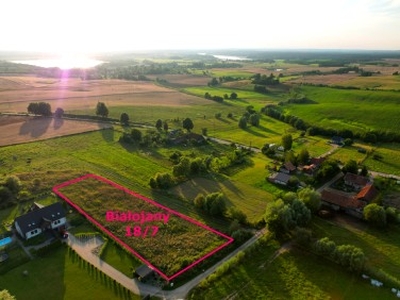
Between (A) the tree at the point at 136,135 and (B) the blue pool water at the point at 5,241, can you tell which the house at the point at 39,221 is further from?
(A) the tree at the point at 136,135

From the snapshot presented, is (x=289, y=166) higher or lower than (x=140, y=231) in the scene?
higher

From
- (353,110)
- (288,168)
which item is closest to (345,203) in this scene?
(288,168)

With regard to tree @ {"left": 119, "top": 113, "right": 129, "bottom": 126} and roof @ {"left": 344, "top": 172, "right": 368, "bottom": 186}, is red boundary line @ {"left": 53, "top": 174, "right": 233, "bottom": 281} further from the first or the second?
tree @ {"left": 119, "top": 113, "right": 129, "bottom": 126}

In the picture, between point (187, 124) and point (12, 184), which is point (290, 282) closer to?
point (12, 184)

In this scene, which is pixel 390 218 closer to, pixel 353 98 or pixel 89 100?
pixel 353 98

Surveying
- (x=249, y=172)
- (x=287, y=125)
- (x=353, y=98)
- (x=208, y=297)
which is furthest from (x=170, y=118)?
(x=208, y=297)

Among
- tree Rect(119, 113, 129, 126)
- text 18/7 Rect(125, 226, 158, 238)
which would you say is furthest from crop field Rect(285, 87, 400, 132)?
text 18/7 Rect(125, 226, 158, 238)
